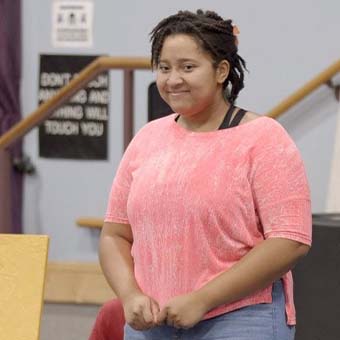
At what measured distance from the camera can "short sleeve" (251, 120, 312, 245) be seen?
2006mm

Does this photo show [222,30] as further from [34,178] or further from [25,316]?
[34,178]

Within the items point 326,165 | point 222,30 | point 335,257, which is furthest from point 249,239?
point 326,165

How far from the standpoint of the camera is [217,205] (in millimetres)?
2004

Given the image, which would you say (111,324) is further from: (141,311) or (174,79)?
(174,79)

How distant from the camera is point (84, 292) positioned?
4961 mm

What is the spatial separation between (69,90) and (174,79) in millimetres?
2768

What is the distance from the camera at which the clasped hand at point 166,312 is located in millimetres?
1981

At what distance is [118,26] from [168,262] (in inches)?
131

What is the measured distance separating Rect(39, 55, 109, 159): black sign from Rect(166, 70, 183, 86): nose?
324 cm

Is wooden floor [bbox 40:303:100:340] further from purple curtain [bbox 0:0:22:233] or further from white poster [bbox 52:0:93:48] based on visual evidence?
white poster [bbox 52:0:93:48]

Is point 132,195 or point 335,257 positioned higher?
point 132,195

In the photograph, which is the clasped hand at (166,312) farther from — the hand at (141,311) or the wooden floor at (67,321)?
the wooden floor at (67,321)

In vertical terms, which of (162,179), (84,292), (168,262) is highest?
A: (162,179)

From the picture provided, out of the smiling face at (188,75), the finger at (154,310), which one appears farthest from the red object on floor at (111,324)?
the smiling face at (188,75)
